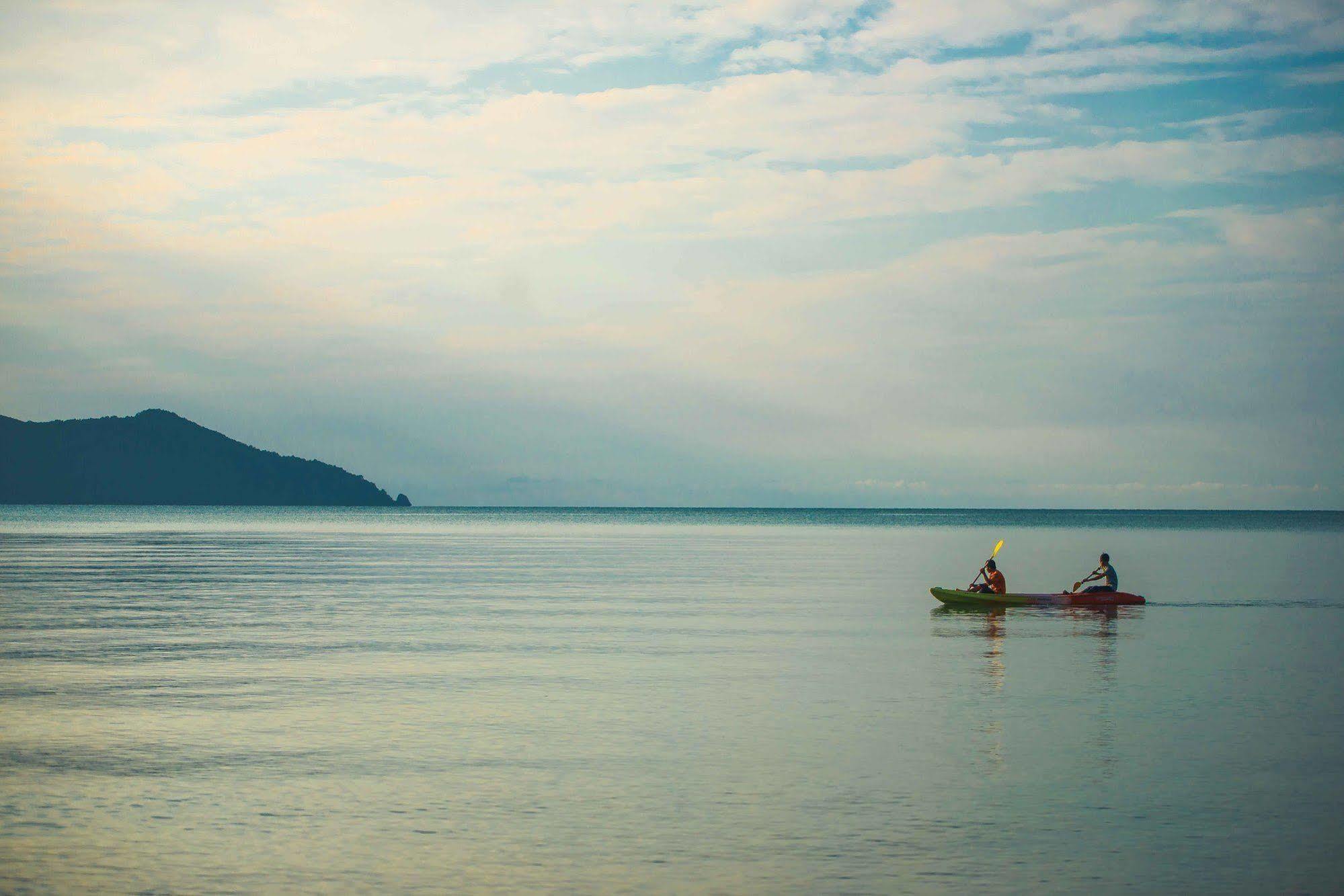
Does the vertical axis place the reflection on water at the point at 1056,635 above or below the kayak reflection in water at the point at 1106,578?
below

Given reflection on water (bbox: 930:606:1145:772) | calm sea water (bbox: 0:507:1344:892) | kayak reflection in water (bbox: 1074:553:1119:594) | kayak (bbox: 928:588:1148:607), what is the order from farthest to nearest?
kayak reflection in water (bbox: 1074:553:1119:594) < kayak (bbox: 928:588:1148:607) < reflection on water (bbox: 930:606:1145:772) < calm sea water (bbox: 0:507:1344:892)

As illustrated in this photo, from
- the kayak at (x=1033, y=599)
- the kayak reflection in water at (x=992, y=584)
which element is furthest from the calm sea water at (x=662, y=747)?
the kayak reflection in water at (x=992, y=584)

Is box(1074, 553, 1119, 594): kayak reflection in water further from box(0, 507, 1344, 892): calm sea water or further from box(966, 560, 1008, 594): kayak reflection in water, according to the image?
box(966, 560, 1008, 594): kayak reflection in water

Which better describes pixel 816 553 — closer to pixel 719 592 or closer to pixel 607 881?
pixel 719 592

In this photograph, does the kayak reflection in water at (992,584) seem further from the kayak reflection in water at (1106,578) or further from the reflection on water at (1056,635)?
the kayak reflection in water at (1106,578)

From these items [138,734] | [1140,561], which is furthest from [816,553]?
[138,734]

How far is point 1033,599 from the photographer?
153ft

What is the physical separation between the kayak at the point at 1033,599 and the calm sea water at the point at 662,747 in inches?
37.8

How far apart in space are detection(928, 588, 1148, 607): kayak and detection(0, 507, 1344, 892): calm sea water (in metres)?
0.96

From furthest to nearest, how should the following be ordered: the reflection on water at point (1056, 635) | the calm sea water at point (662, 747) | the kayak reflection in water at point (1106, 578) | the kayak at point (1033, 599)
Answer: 1. the kayak reflection in water at point (1106, 578)
2. the kayak at point (1033, 599)
3. the reflection on water at point (1056, 635)
4. the calm sea water at point (662, 747)

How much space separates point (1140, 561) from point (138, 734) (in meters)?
80.8

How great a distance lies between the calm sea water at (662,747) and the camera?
13.7 meters

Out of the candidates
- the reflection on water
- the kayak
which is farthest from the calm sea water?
the kayak

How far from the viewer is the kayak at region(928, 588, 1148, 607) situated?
152 feet
